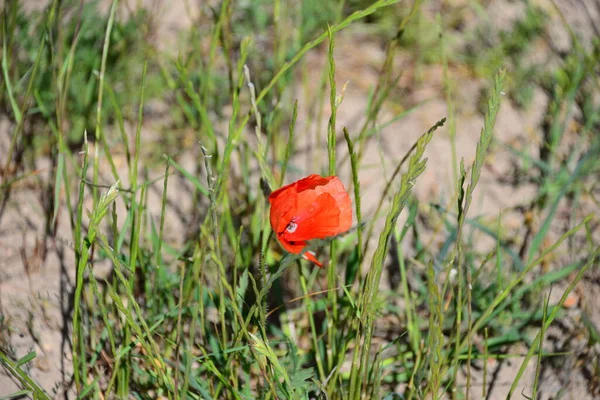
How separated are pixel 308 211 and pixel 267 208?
43cm

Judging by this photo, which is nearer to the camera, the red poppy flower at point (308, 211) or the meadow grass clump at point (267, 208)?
the red poppy flower at point (308, 211)

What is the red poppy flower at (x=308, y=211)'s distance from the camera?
118 centimetres

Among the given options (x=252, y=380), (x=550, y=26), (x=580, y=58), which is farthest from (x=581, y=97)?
(x=252, y=380)

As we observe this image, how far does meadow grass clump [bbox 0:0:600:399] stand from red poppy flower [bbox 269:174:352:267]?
39 millimetres

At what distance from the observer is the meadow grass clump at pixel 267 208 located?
1305 millimetres

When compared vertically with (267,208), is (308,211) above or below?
above

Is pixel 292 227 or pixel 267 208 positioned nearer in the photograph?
pixel 292 227

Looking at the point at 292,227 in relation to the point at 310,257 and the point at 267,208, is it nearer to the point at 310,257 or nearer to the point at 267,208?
the point at 310,257

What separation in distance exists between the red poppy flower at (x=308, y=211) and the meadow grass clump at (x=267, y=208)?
1.5 inches

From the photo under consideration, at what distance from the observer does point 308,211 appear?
3.97 ft

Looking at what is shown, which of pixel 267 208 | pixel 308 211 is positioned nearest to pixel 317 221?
pixel 308 211

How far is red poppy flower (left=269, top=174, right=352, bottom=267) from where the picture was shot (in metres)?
1.18

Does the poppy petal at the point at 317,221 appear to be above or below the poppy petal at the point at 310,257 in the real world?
above

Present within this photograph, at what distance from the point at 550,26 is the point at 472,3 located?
30 centimetres
